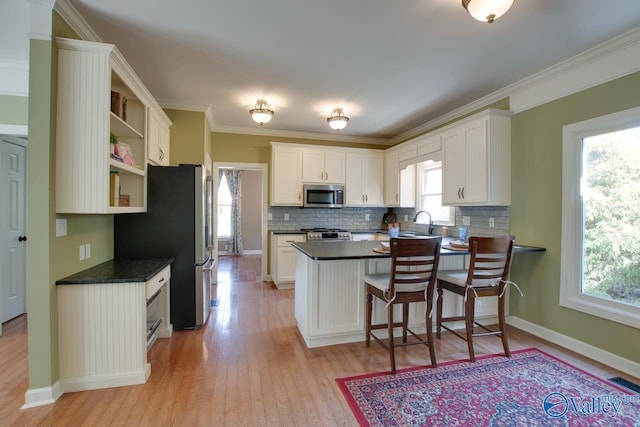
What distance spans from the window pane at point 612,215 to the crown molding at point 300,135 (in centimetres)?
346

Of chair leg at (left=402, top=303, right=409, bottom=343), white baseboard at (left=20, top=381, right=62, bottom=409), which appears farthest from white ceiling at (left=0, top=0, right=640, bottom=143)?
white baseboard at (left=20, top=381, right=62, bottom=409)

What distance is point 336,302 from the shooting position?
2730mm

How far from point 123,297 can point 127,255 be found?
93cm

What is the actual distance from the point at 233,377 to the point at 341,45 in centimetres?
280

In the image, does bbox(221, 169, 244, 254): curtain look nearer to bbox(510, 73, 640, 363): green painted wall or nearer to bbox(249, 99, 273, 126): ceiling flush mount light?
bbox(249, 99, 273, 126): ceiling flush mount light

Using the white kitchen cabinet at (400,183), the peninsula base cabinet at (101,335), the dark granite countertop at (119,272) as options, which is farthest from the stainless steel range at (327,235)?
the peninsula base cabinet at (101,335)

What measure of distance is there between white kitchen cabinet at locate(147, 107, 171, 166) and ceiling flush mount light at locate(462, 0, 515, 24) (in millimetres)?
2823

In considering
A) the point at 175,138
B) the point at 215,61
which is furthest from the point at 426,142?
the point at 175,138

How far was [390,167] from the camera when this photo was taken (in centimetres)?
523

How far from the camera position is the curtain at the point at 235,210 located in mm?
8031

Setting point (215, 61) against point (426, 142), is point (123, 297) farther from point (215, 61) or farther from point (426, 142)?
point (426, 142)

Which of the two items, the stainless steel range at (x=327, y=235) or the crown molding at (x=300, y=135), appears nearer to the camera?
the stainless steel range at (x=327, y=235)

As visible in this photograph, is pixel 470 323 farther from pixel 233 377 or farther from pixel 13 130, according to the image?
pixel 13 130

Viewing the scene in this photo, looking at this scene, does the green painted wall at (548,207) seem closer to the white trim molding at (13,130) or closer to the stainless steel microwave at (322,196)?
the stainless steel microwave at (322,196)
